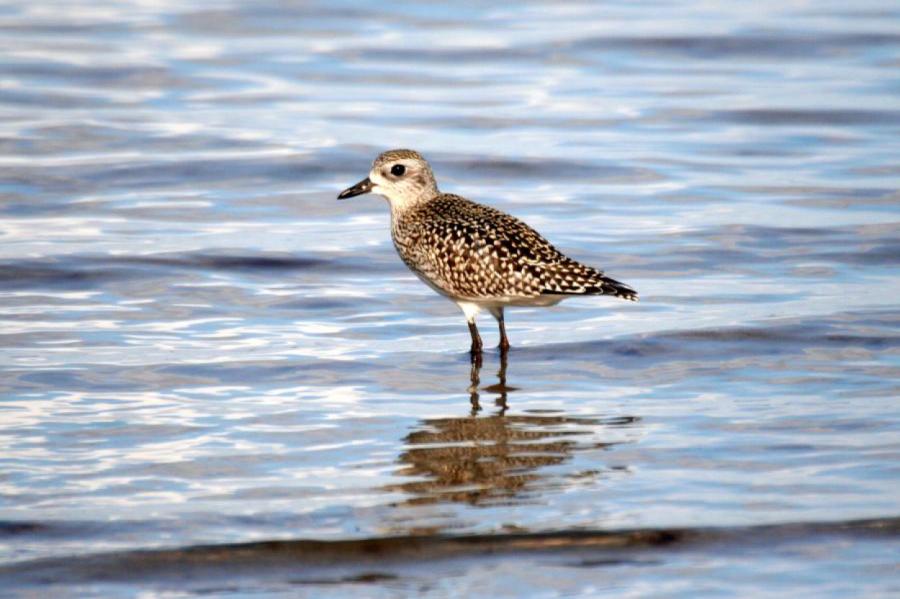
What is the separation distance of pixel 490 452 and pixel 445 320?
353cm

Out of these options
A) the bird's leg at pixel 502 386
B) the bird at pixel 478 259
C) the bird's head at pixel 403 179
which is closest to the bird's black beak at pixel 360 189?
the bird's head at pixel 403 179

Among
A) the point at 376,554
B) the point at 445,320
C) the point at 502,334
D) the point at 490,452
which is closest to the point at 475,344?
the point at 502,334

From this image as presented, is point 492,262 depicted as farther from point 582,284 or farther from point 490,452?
point 490,452

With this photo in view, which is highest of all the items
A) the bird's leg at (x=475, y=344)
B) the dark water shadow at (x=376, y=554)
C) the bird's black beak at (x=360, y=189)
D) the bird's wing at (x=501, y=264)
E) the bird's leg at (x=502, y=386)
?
the bird's black beak at (x=360, y=189)

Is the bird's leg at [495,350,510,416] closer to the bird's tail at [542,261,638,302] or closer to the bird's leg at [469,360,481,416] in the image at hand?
the bird's leg at [469,360,481,416]

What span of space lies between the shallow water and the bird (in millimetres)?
435

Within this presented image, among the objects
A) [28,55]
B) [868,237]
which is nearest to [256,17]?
[28,55]

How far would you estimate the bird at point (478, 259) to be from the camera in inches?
420

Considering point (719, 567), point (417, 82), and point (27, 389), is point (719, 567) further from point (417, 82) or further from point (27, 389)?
point (417, 82)

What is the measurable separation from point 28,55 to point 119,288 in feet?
38.6

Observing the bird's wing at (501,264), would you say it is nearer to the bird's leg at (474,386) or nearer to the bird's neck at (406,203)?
the bird's neck at (406,203)

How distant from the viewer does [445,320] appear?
12.2 meters

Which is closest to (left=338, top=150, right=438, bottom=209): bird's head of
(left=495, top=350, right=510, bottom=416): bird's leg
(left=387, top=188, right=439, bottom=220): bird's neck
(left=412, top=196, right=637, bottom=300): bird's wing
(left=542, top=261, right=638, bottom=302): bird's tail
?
(left=387, top=188, right=439, bottom=220): bird's neck

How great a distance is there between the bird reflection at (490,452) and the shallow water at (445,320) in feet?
0.11
